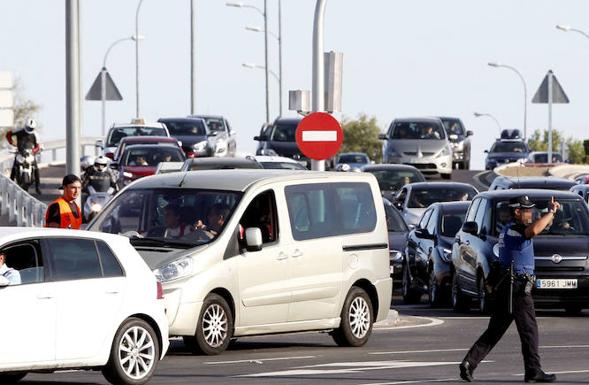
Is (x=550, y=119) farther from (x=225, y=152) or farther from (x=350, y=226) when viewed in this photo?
(x=350, y=226)

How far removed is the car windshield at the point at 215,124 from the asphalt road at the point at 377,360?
42.7 metres

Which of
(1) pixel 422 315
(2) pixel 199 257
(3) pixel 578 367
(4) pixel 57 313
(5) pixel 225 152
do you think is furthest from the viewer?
(5) pixel 225 152

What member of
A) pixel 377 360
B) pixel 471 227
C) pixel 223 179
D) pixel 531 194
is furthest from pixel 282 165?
pixel 377 360

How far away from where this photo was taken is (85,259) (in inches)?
662

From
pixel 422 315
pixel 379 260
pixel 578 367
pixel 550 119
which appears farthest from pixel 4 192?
pixel 550 119

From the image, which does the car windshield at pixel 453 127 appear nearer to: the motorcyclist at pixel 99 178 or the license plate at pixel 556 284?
the motorcyclist at pixel 99 178

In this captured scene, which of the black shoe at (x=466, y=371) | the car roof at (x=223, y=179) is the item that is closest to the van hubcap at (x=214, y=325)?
the car roof at (x=223, y=179)

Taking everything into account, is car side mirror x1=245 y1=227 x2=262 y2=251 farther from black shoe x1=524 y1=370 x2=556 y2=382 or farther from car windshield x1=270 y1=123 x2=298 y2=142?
car windshield x1=270 y1=123 x2=298 y2=142

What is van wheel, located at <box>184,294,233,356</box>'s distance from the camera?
20.1 meters

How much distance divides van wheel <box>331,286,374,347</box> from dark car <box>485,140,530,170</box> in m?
56.9

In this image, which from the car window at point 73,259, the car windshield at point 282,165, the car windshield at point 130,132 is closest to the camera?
the car window at point 73,259

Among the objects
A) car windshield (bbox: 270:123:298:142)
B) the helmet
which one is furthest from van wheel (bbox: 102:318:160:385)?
car windshield (bbox: 270:123:298:142)

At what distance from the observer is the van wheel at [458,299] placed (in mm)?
28312

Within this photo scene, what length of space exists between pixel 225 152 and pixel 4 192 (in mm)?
19544
